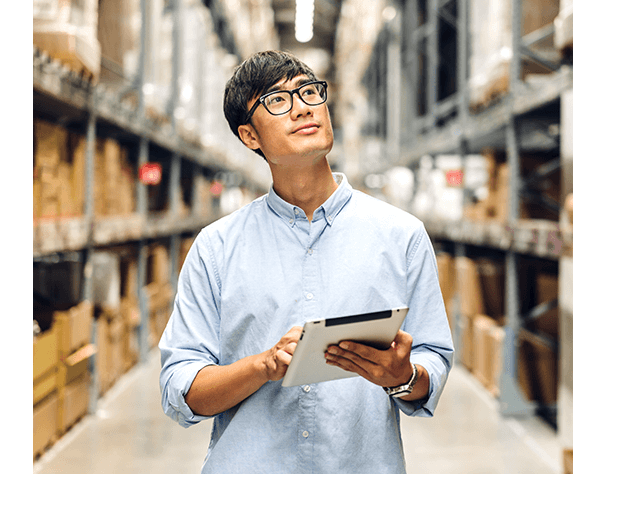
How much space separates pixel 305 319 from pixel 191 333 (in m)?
0.25

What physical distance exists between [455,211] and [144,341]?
354cm

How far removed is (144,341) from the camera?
20.5 feet

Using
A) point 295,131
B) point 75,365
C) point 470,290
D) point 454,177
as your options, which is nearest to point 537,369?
point 470,290

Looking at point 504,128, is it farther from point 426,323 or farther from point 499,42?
point 426,323

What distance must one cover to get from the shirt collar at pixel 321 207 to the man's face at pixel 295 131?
0.09 meters

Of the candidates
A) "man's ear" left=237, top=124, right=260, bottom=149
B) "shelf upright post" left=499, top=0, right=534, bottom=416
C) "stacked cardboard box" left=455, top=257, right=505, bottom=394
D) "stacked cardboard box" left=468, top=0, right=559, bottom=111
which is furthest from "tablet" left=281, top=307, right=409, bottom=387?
"stacked cardboard box" left=455, top=257, right=505, bottom=394

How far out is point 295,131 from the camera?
133 cm

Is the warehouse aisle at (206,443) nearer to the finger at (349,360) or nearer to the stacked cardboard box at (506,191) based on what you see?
the stacked cardboard box at (506,191)

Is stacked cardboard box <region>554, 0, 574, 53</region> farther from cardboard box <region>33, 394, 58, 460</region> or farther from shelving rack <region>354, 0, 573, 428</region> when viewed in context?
cardboard box <region>33, 394, 58, 460</region>

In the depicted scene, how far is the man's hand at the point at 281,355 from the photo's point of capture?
112cm

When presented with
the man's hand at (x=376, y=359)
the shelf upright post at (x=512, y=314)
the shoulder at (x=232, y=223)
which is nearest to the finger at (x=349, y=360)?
the man's hand at (x=376, y=359)

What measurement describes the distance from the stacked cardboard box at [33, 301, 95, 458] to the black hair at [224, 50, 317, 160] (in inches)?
107

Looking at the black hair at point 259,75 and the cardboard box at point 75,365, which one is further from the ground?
the black hair at point 259,75

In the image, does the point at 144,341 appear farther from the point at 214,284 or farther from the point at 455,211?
the point at 214,284
